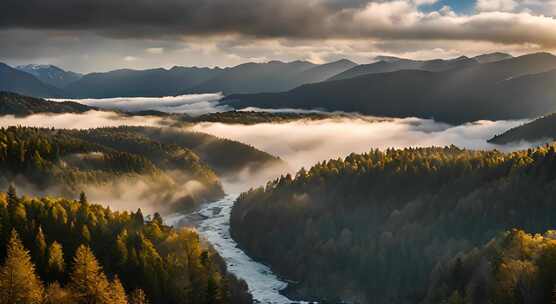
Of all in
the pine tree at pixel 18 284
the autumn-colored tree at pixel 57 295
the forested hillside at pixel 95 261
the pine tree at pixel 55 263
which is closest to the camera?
the pine tree at pixel 18 284

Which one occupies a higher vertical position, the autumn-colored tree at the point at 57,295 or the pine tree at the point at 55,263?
the pine tree at the point at 55,263

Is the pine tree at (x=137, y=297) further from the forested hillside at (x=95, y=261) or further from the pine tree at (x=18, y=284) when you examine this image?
the pine tree at (x=18, y=284)

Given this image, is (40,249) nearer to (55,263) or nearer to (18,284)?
(55,263)

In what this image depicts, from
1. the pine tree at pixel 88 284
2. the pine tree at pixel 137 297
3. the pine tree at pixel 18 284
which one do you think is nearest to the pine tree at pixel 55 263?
the pine tree at pixel 88 284

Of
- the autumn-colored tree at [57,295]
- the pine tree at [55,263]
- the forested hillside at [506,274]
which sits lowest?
the forested hillside at [506,274]

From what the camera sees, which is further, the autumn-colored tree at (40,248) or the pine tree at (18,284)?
the autumn-colored tree at (40,248)

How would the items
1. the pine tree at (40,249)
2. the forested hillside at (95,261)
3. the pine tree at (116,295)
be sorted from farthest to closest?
1. the pine tree at (40,249)
2. the pine tree at (116,295)
3. the forested hillside at (95,261)

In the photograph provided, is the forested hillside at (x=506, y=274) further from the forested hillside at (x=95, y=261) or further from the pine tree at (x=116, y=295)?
the pine tree at (x=116, y=295)

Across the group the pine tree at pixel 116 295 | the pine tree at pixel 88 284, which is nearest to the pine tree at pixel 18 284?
the pine tree at pixel 88 284

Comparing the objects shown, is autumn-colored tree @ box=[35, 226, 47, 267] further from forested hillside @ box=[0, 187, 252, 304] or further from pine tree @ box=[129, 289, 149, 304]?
pine tree @ box=[129, 289, 149, 304]

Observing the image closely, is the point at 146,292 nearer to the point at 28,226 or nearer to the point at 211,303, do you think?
the point at 211,303
